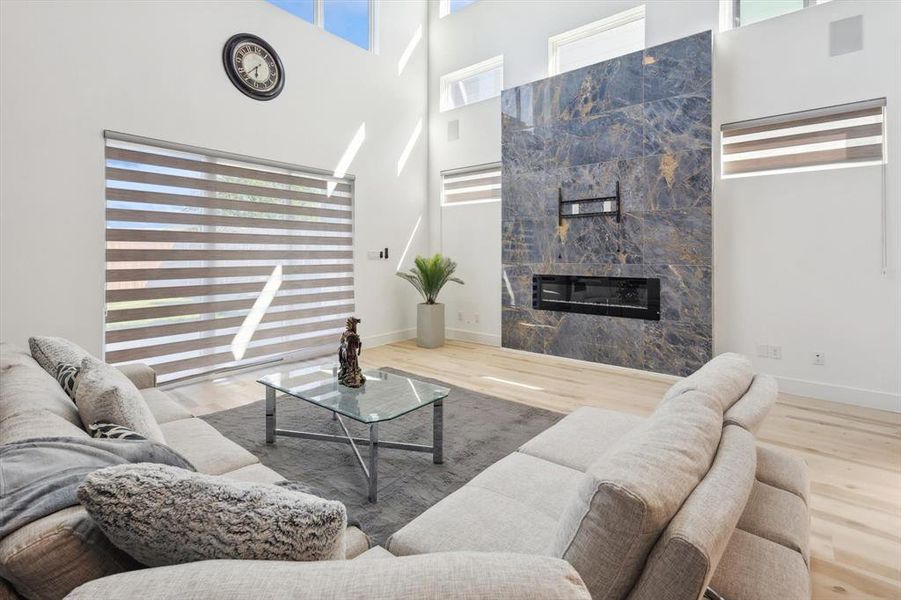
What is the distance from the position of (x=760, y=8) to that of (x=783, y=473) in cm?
439

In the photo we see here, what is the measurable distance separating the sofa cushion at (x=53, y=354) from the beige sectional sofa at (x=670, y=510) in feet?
5.87

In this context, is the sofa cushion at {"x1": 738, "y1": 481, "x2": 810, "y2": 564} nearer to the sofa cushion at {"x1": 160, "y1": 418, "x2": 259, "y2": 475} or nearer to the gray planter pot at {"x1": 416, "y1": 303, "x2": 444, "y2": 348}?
the sofa cushion at {"x1": 160, "y1": 418, "x2": 259, "y2": 475}

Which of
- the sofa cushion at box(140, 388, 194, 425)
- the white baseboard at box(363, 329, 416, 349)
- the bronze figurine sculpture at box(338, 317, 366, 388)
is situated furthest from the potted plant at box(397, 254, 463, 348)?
the sofa cushion at box(140, 388, 194, 425)

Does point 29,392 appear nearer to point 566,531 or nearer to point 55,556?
point 55,556

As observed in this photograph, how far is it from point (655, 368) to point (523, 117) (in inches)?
128

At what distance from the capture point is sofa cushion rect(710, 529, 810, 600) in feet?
3.08

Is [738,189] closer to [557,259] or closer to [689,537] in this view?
[557,259]

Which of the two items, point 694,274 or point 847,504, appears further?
point 694,274

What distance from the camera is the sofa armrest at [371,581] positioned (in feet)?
1.85

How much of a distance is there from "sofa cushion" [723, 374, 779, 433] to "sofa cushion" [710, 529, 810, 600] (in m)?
0.30

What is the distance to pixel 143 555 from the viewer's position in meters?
0.75

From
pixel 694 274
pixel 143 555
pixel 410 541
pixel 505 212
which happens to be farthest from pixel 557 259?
pixel 143 555

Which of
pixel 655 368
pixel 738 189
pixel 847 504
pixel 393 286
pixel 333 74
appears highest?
pixel 333 74

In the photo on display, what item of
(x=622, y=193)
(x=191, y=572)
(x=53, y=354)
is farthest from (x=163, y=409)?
(x=622, y=193)
